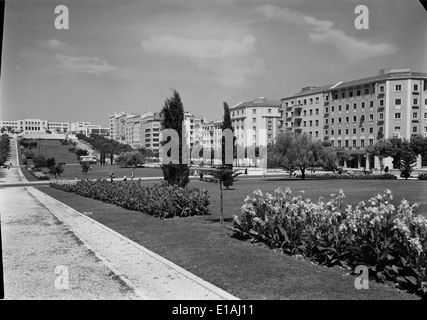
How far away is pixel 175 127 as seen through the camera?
20.0 metres

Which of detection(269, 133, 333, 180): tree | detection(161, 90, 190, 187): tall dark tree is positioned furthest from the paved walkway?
detection(269, 133, 333, 180): tree

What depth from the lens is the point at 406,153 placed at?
5494 centimetres

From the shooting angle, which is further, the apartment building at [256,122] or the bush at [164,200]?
the apartment building at [256,122]

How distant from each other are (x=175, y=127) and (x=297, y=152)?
25795 millimetres

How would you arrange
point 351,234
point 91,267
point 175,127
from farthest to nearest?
point 175,127 < point 91,267 < point 351,234

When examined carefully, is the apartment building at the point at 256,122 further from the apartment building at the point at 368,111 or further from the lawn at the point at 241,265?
the lawn at the point at 241,265

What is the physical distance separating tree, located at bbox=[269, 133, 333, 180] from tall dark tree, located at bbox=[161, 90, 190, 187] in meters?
24.7

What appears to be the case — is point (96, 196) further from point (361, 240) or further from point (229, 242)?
point (361, 240)

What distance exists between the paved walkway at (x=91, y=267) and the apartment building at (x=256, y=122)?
7938 cm

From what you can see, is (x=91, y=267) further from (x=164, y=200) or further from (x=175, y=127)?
(x=175, y=127)

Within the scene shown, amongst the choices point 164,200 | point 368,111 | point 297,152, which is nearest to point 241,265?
point 164,200

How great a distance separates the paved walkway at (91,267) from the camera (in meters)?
6.79

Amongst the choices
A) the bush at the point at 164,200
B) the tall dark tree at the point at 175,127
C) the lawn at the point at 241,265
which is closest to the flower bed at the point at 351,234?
the lawn at the point at 241,265

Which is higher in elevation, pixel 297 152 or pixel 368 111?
pixel 368 111
